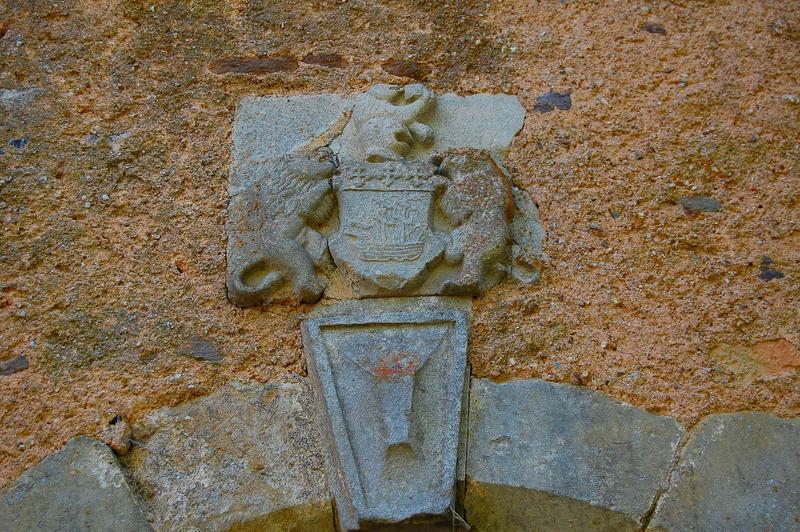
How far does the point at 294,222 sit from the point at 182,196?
0.38 m

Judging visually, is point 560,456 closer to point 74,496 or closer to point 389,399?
point 389,399

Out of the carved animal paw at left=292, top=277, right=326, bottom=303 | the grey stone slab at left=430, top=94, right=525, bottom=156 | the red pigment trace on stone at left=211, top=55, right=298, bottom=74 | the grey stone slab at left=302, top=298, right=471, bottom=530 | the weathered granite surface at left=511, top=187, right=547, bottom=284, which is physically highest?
the red pigment trace on stone at left=211, top=55, right=298, bottom=74

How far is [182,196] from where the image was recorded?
2.53 metres

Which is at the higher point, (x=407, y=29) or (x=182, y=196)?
(x=407, y=29)

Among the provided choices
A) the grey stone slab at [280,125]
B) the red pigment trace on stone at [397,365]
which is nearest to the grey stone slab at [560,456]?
the red pigment trace on stone at [397,365]

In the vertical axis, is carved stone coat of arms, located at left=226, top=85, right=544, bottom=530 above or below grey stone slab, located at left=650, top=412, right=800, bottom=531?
above

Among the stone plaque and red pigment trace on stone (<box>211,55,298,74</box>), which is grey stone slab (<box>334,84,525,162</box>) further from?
red pigment trace on stone (<box>211,55,298,74</box>)

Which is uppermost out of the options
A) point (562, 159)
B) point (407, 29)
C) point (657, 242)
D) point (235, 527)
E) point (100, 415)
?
point (407, 29)

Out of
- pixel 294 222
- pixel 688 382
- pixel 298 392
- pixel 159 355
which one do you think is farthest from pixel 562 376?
pixel 159 355

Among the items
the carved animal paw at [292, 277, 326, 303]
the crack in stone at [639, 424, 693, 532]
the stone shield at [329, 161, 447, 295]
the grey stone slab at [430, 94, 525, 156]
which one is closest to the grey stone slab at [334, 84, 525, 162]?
the grey stone slab at [430, 94, 525, 156]

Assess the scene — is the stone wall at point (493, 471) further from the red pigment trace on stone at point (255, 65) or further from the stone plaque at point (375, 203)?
the red pigment trace on stone at point (255, 65)

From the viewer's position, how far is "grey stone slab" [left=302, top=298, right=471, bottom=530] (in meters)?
1.98

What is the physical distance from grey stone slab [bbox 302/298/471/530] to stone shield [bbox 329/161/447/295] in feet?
0.24

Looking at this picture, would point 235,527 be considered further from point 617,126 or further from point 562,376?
point 617,126
